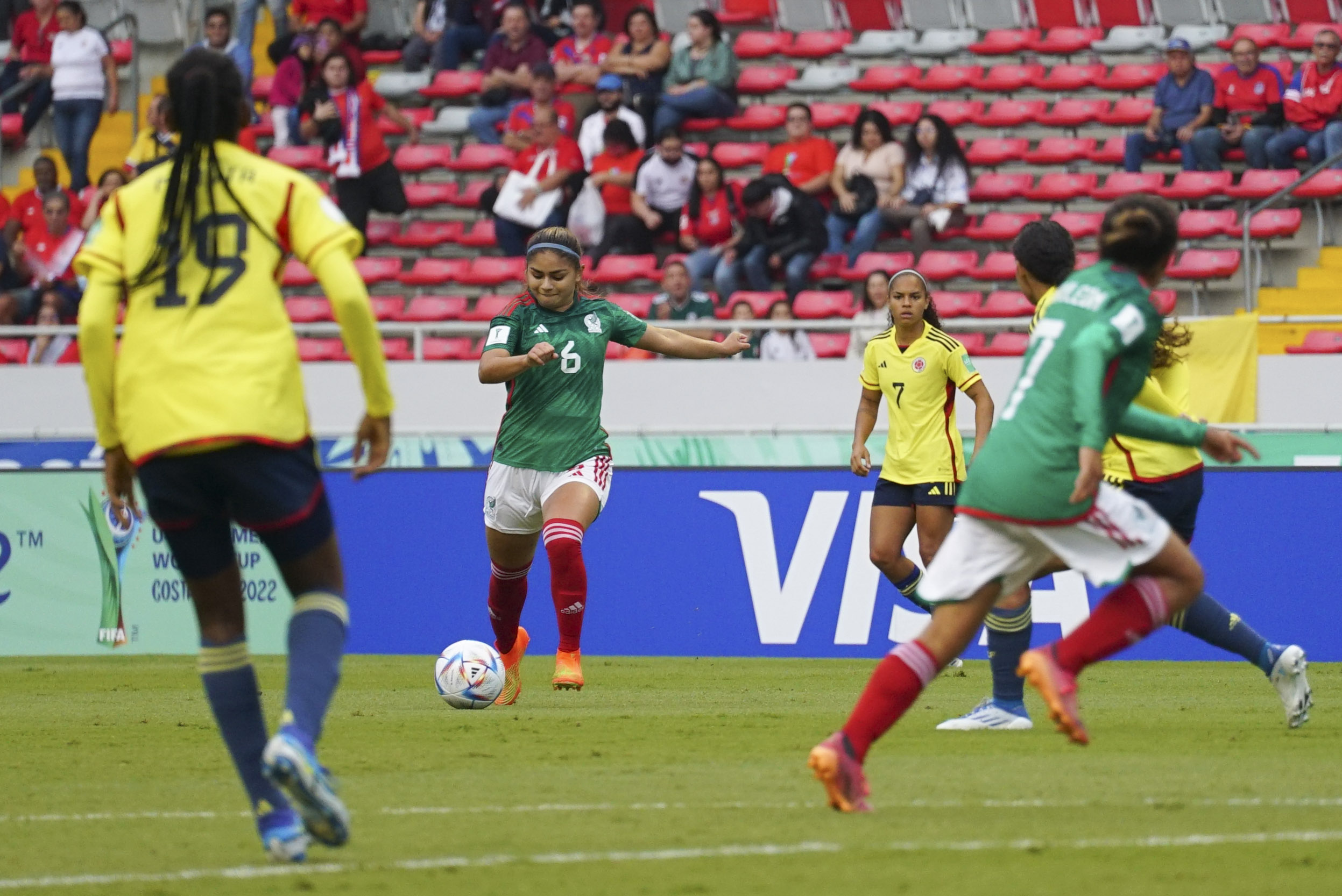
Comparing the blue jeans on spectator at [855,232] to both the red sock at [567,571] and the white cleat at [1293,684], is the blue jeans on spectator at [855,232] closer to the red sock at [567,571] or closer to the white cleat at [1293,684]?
the red sock at [567,571]

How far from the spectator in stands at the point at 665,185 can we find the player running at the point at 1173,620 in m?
10.3

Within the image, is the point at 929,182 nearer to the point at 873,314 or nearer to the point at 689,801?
the point at 873,314

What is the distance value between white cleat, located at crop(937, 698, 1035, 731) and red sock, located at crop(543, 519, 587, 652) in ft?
6.69

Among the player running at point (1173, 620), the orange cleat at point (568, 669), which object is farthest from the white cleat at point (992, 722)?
the orange cleat at point (568, 669)

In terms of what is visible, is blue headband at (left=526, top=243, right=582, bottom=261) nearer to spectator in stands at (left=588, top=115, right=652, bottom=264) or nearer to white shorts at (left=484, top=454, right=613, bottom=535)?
white shorts at (left=484, top=454, right=613, bottom=535)

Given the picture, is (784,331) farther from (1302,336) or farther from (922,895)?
(922,895)

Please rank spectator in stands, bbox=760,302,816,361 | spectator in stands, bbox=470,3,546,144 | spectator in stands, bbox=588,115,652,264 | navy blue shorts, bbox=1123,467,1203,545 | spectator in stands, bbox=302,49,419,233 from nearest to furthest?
1. navy blue shorts, bbox=1123,467,1203,545
2. spectator in stands, bbox=760,302,816,361
3. spectator in stands, bbox=588,115,652,264
4. spectator in stands, bbox=302,49,419,233
5. spectator in stands, bbox=470,3,546,144

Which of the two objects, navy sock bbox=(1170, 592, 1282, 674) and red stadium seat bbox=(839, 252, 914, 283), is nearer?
navy sock bbox=(1170, 592, 1282, 674)

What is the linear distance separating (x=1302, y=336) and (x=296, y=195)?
1179 centimetres

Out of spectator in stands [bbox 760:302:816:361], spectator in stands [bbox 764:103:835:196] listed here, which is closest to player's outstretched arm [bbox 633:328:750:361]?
spectator in stands [bbox 760:302:816:361]

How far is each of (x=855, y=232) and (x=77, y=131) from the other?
8605 mm

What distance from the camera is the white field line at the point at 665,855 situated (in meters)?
4.39

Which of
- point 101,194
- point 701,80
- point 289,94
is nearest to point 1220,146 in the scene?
point 701,80

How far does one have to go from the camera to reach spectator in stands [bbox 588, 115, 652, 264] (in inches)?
706
